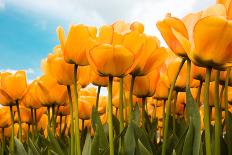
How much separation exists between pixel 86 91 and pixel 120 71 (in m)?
1.23

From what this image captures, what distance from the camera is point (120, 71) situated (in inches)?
47.6

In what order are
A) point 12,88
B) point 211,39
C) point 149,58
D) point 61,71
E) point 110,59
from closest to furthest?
point 211,39 → point 110,59 → point 149,58 → point 61,71 → point 12,88

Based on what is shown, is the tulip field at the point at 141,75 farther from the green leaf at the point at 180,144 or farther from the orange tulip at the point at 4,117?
the orange tulip at the point at 4,117

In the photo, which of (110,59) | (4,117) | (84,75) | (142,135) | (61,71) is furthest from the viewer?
(4,117)

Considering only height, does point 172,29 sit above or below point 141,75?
above

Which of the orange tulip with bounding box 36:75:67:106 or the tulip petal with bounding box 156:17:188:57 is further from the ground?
the tulip petal with bounding box 156:17:188:57

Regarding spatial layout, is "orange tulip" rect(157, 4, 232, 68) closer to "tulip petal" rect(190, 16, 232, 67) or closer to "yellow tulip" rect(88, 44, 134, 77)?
"tulip petal" rect(190, 16, 232, 67)

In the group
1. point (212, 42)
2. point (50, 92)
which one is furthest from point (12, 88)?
point (212, 42)

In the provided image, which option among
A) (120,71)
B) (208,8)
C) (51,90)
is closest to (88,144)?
(120,71)

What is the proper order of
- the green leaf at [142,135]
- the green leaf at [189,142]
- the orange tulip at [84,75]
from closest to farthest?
the green leaf at [189,142] < the green leaf at [142,135] < the orange tulip at [84,75]

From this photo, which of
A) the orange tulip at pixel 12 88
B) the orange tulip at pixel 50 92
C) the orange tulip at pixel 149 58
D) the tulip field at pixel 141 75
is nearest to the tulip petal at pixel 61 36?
the tulip field at pixel 141 75

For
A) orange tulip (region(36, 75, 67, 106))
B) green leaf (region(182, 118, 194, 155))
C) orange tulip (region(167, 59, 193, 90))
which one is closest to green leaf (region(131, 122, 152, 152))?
green leaf (region(182, 118, 194, 155))

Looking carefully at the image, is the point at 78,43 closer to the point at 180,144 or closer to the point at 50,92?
the point at 180,144

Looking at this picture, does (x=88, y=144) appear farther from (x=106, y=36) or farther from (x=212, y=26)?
(x=212, y=26)
